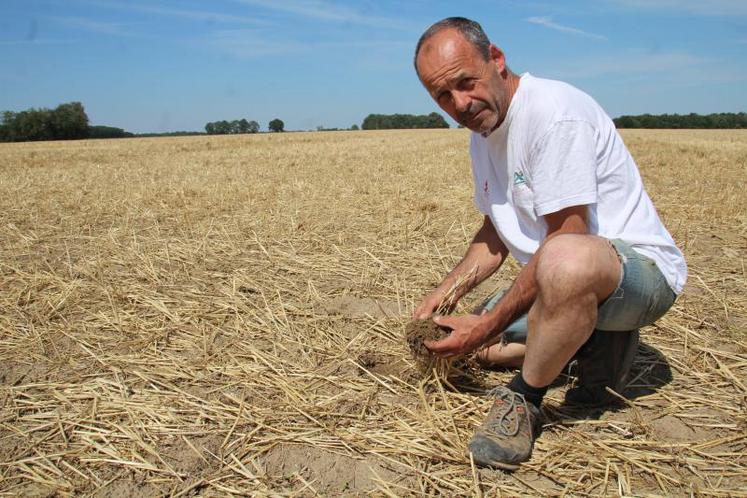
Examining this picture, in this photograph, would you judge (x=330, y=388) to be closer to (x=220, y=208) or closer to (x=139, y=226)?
(x=139, y=226)

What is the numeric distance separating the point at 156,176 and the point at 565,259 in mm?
10104

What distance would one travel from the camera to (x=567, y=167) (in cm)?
199

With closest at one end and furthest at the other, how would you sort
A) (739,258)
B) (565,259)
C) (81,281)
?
(565,259) → (81,281) → (739,258)

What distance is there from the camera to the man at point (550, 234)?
76.1 inches

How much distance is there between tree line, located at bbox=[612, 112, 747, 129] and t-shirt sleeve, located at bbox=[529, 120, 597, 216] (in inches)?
2118

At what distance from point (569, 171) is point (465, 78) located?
1.80 feet

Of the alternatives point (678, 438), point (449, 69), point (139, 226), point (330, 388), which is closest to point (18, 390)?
point (330, 388)

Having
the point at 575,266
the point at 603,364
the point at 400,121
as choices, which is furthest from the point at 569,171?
the point at 400,121

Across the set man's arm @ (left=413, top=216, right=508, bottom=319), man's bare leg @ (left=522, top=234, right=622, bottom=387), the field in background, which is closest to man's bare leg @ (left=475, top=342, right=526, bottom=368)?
the field in background

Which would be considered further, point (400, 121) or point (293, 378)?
point (400, 121)

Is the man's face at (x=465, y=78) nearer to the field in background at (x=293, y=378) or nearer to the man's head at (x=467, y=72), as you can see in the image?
the man's head at (x=467, y=72)

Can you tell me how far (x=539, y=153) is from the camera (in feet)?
6.75

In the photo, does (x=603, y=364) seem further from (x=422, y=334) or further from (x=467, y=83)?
(x=467, y=83)

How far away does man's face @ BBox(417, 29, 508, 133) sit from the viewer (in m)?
2.18
